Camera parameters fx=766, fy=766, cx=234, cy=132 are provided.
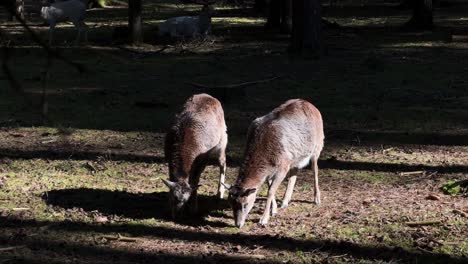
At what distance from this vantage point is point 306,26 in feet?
59.5

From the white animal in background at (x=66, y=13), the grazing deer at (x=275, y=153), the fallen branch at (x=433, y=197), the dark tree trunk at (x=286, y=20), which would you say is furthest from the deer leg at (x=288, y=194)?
the dark tree trunk at (x=286, y=20)

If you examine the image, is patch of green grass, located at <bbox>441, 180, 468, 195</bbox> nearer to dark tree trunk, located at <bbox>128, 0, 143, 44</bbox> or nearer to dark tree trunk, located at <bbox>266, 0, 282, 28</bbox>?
dark tree trunk, located at <bbox>128, 0, 143, 44</bbox>

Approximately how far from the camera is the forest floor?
20.2 ft

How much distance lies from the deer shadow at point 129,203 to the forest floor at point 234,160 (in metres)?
0.02

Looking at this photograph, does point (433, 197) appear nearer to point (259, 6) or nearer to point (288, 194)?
point (288, 194)

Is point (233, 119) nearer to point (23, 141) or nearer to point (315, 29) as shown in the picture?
point (23, 141)

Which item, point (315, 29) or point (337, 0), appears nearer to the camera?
→ point (315, 29)

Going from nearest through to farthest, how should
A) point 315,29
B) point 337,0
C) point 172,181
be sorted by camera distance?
1. point 172,181
2. point 315,29
3. point 337,0

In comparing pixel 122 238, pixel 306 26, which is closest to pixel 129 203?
pixel 122 238

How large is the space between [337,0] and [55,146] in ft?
96.9

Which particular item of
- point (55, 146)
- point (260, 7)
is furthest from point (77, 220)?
point (260, 7)

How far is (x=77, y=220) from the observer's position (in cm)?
687

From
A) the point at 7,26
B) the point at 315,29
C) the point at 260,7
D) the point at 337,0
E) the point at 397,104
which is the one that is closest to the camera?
the point at 397,104

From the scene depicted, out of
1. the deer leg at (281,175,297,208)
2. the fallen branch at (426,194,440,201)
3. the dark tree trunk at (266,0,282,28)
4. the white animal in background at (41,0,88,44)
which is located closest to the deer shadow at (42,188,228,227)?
the deer leg at (281,175,297,208)
